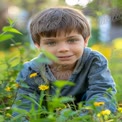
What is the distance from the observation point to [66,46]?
Answer: 2926mm

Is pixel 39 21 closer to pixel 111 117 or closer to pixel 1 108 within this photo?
pixel 1 108

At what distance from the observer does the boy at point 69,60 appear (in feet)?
9.75

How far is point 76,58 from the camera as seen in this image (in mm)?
3041

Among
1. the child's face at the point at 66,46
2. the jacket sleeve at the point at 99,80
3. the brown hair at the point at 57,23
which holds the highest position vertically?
the brown hair at the point at 57,23

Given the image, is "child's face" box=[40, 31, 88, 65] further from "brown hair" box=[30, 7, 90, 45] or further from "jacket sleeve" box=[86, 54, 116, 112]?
"jacket sleeve" box=[86, 54, 116, 112]

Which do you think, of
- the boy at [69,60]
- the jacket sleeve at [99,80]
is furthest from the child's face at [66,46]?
the jacket sleeve at [99,80]

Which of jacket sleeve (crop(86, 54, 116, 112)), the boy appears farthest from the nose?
jacket sleeve (crop(86, 54, 116, 112))

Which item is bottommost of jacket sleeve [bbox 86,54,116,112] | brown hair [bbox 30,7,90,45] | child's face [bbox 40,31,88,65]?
jacket sleeve [bbox 86,54,116,112]

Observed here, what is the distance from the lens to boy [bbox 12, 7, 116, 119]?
297cm

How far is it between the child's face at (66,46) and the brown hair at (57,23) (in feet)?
0.11

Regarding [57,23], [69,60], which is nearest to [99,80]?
[69,60]

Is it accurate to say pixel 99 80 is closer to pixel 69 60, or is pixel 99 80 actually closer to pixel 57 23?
pixel 69 60

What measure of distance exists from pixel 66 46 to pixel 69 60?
4.5 inches

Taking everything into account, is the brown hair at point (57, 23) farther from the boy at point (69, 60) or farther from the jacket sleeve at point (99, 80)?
the jacket sleeve at point (99, 80)
